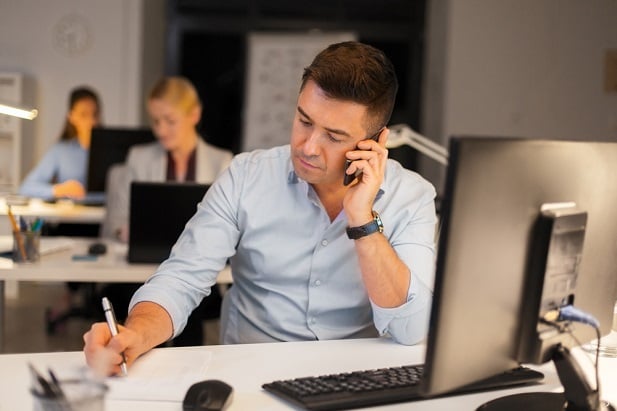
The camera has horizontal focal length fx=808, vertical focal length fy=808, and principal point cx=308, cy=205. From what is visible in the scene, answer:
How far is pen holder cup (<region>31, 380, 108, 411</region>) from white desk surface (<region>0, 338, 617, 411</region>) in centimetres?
20

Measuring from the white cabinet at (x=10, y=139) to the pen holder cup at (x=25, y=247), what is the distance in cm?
429

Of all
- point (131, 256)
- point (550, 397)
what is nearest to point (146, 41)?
point (131, 256)

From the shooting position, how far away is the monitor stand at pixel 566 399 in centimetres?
119

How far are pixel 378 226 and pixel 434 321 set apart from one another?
0.65 m

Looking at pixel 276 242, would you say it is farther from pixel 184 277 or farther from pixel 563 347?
pixel 563 347

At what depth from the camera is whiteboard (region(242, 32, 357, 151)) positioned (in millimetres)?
6863

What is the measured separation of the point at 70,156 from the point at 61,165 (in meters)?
0.09

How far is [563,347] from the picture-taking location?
1189mm

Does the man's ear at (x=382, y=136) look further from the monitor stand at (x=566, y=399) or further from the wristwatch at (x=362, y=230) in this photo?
the monitor stand at (x=566, y=399)

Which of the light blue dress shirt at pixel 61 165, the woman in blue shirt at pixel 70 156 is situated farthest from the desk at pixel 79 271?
the light blue dress shirt at pixel 61 165

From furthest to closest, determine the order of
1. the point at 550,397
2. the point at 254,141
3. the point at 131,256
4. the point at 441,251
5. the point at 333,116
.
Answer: the point at 254,141, the point at 131,256, the point at 333,116, the point at 550,397, the point at 441,251

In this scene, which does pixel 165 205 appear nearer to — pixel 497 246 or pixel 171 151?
pixel 171 151

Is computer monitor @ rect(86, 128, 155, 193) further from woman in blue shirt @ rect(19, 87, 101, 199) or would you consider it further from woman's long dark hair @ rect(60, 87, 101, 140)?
woman's long dark hair @ rect(60, 87, 101, 140)

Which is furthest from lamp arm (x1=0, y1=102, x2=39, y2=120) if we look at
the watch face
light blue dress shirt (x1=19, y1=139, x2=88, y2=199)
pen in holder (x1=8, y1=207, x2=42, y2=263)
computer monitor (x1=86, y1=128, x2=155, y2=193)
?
light blue dress shirt (x1=19, y1=139, x2=88, y2=199)
